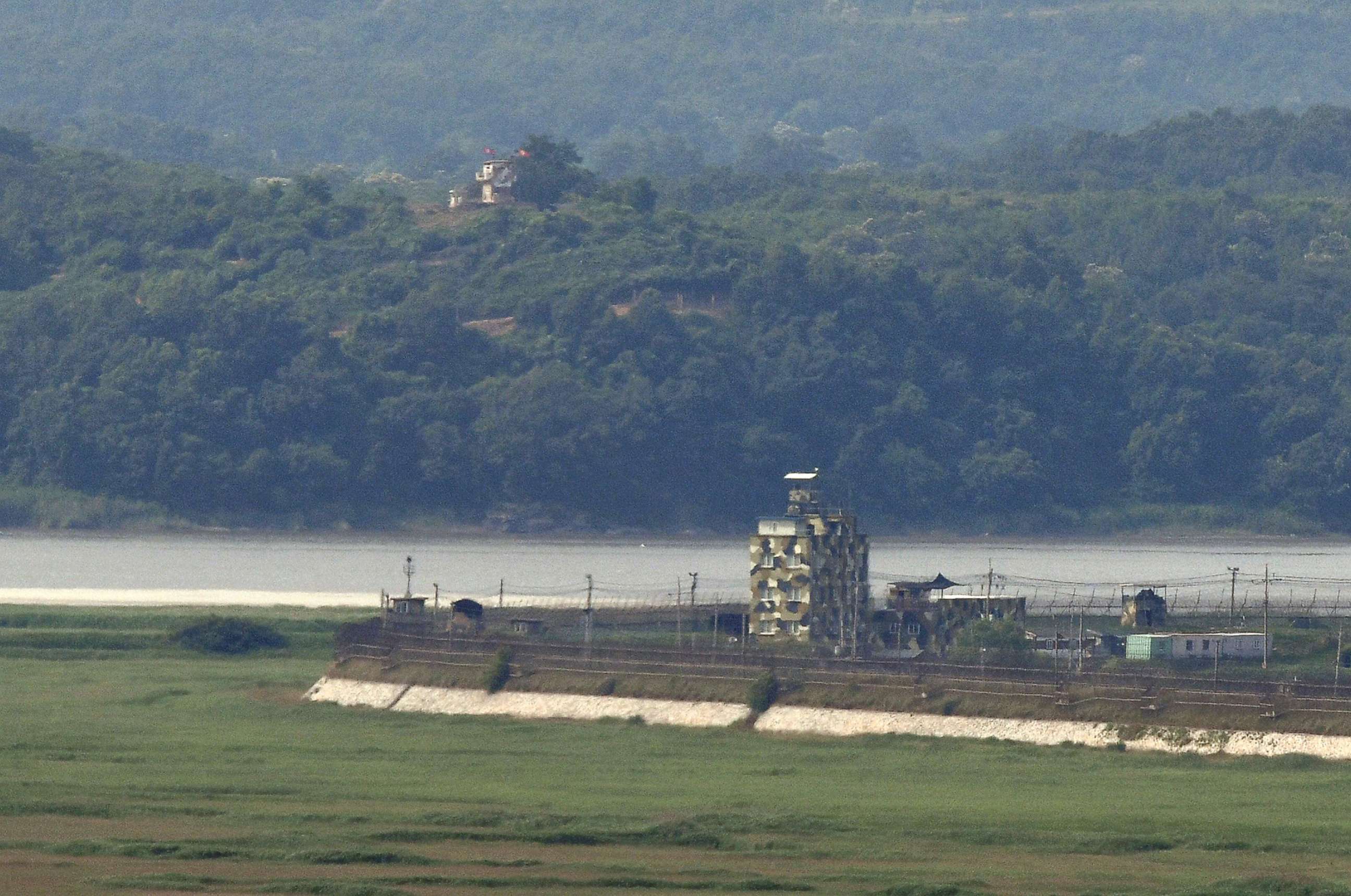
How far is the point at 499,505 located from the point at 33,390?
30.3 m

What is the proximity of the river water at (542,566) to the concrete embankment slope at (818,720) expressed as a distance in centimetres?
2540

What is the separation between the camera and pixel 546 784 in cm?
6531

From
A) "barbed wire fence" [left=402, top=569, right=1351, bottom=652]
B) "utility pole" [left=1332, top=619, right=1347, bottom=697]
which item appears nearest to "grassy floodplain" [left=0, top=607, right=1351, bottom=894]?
"utility pole" [left=1332, top=619, right=1347, bottom=697]

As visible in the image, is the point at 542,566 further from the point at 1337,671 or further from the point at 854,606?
the point at 1337,671

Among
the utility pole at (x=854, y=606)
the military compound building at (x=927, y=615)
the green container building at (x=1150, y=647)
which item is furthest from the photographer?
the military compound building at (x=927, y=615)

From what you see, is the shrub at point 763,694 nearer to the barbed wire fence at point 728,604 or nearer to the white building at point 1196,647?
the barbed wire fence at point 728,604

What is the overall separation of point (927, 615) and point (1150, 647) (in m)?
9.45

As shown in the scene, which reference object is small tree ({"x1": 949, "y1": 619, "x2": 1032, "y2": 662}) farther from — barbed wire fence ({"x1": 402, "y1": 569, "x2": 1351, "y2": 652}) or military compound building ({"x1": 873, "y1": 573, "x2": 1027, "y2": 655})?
barbed wire fence ({"x1": 402, "y1": 569, "x2": 1351, "y2": 652})

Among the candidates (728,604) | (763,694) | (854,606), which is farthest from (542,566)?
(763,694)

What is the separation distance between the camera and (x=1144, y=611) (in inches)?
3957

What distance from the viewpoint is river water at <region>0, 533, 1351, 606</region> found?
127188 mm

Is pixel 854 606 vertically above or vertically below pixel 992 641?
above

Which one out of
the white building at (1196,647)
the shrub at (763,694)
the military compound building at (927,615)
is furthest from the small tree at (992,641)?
the shrub at (763,694)

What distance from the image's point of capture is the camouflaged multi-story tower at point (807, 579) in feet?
306
